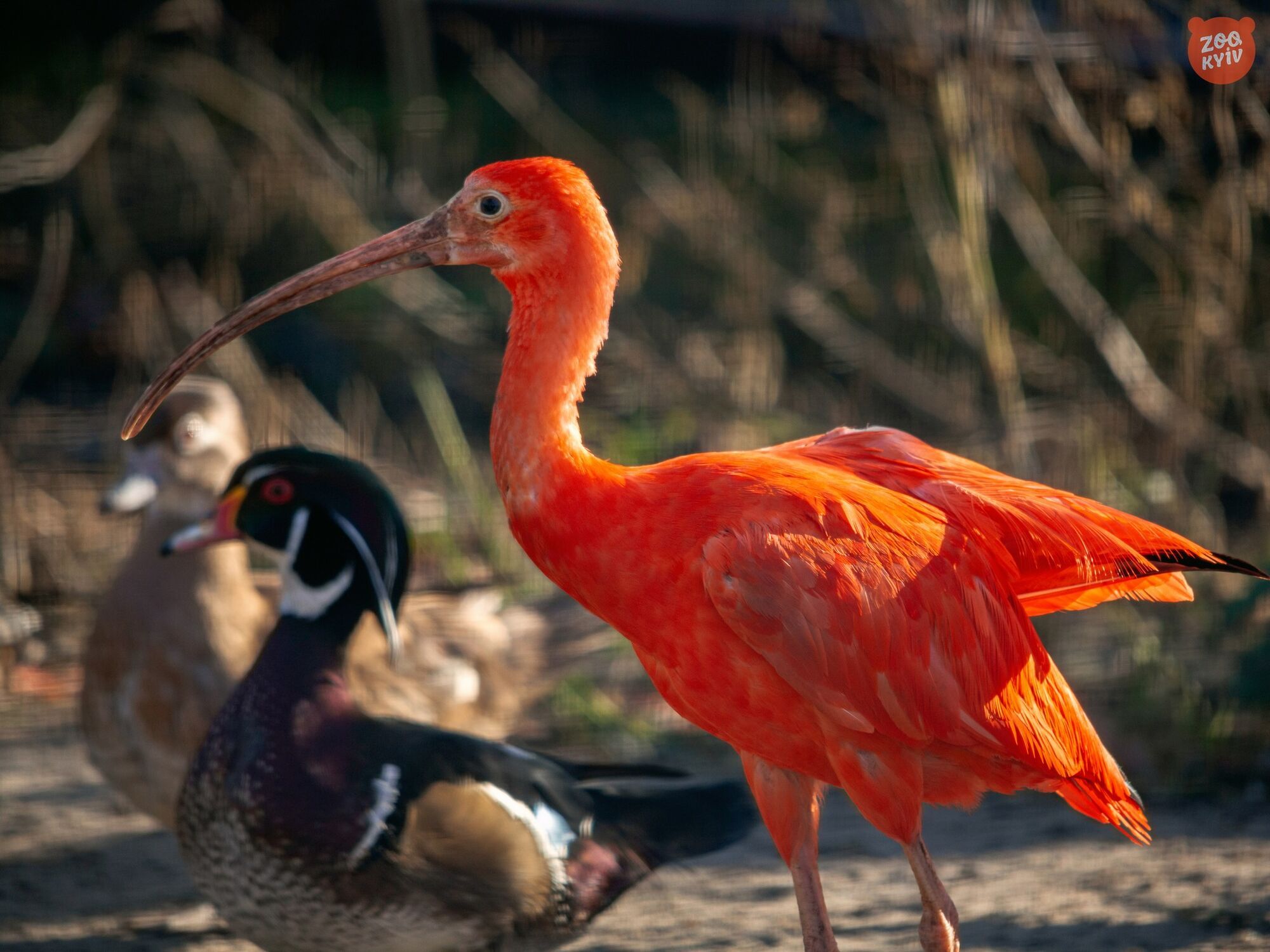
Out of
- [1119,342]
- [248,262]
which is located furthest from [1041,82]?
[248,262]

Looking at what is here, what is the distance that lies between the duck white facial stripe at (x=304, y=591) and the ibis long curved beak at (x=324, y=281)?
68cm

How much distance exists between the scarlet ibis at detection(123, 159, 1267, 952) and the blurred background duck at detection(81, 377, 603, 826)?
1181mm

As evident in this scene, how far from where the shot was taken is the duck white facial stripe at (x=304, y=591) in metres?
3.34

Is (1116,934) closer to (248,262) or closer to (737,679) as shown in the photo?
(737,679)

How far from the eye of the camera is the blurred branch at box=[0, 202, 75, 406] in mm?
5493

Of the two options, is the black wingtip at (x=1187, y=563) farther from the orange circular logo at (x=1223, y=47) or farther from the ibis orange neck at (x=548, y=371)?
the orange circular logo at (x=1223, y=47)

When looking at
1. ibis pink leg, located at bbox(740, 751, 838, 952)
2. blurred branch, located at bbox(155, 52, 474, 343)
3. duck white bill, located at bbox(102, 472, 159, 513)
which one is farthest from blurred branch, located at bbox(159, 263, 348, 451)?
ibis pink leg, located at bbox(740, 751, 838, 952)

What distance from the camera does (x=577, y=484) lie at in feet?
8.41

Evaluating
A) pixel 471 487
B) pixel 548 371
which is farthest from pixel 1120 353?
pixel 548 371

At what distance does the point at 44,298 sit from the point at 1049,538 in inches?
172

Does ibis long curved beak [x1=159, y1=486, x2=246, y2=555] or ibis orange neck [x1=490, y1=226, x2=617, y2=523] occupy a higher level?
ibis orange neck [x1=490, y1=226, x2=617, y2=523]

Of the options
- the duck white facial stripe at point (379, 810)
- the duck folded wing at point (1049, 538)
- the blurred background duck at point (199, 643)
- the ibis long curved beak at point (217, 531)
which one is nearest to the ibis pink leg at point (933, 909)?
the duck folded wing at point (1049, 538)

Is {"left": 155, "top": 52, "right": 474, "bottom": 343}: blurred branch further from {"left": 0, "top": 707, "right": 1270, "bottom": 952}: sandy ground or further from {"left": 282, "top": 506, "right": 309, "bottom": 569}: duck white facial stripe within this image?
{"left": 0, "top": 707, "right": 1270, "bottom": 952}: sandy ground

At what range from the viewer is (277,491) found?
353 centimetres
